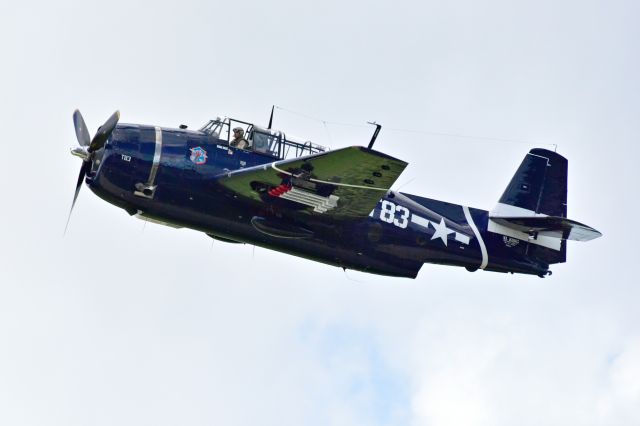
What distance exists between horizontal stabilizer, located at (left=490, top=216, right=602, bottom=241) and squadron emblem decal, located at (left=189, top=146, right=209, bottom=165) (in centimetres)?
792

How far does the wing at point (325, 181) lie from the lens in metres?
24.1

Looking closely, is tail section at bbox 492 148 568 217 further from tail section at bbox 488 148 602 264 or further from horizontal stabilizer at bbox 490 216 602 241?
horizontal stabilizer at bbox 490 216 602 241

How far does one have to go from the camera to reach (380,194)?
25438 millimetres

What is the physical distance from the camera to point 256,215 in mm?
26188

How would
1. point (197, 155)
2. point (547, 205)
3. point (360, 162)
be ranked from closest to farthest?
point (360, 162)
point (197, 155)
point (547, 205)

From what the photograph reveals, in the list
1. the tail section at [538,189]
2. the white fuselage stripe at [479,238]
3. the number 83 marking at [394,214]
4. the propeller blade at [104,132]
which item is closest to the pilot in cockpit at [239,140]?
the propeller blade at [104,132]

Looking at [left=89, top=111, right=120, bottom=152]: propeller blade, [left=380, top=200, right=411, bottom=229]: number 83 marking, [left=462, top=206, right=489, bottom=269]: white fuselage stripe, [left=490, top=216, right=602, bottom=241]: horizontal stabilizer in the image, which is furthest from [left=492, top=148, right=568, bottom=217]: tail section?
[left=89, top=111, right=120, bottom=152]: propeller blade

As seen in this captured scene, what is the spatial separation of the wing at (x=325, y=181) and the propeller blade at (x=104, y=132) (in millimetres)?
2663

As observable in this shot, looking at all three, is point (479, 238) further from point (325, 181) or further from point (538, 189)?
point (325, 181)

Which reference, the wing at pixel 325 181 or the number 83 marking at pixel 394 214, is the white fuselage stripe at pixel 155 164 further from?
the number 83 marking at pixel 394 214

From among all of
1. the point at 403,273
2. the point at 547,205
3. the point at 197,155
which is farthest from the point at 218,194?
the point at 547,205

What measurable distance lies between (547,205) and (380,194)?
661 cm

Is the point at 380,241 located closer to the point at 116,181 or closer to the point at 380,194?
the point at 380,194

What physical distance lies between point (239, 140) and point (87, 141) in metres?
3.37
